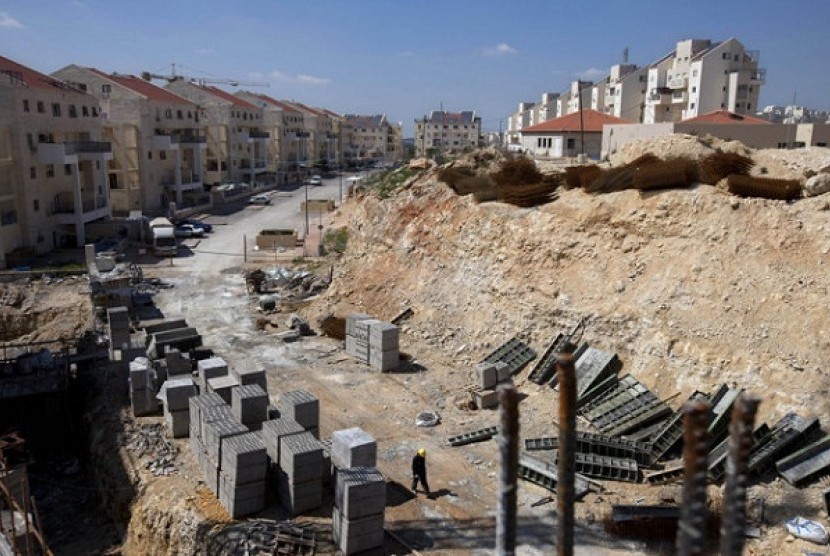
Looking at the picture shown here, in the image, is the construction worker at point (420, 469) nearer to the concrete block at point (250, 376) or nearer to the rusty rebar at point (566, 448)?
the concrete block at point (250, 376)

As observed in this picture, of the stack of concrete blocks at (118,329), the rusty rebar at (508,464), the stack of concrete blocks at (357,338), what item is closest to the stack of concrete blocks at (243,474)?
the rusty rebar at (508,464)

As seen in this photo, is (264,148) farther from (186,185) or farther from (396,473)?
(396,473)

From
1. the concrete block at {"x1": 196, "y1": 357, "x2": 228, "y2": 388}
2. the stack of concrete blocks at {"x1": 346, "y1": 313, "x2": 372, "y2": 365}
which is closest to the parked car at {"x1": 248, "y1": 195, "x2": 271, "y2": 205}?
the stack of concrete blocks at {"x1": 346, "y1": 313, "x2": 372, "y2": 365}

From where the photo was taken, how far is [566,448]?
19.7 ft

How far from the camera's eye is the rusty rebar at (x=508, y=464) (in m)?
5.83

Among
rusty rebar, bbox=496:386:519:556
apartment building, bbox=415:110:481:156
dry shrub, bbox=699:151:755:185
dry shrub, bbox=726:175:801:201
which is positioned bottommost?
rusty rebar, bbox=496:386:519:556

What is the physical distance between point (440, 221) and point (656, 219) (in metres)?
8.50

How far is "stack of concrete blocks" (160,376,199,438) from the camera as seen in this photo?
49.6ft

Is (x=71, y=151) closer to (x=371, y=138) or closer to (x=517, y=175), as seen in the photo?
(x=517, y=175)

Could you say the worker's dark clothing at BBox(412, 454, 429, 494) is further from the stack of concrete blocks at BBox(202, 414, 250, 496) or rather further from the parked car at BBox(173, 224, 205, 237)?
the parked car at BBox(173, 224, 205, 237)

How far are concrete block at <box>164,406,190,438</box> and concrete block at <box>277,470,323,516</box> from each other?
4017mm

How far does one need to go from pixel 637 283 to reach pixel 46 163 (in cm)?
3296

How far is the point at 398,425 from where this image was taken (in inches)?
645

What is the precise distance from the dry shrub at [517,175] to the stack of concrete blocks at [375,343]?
→ 8.26 metres
